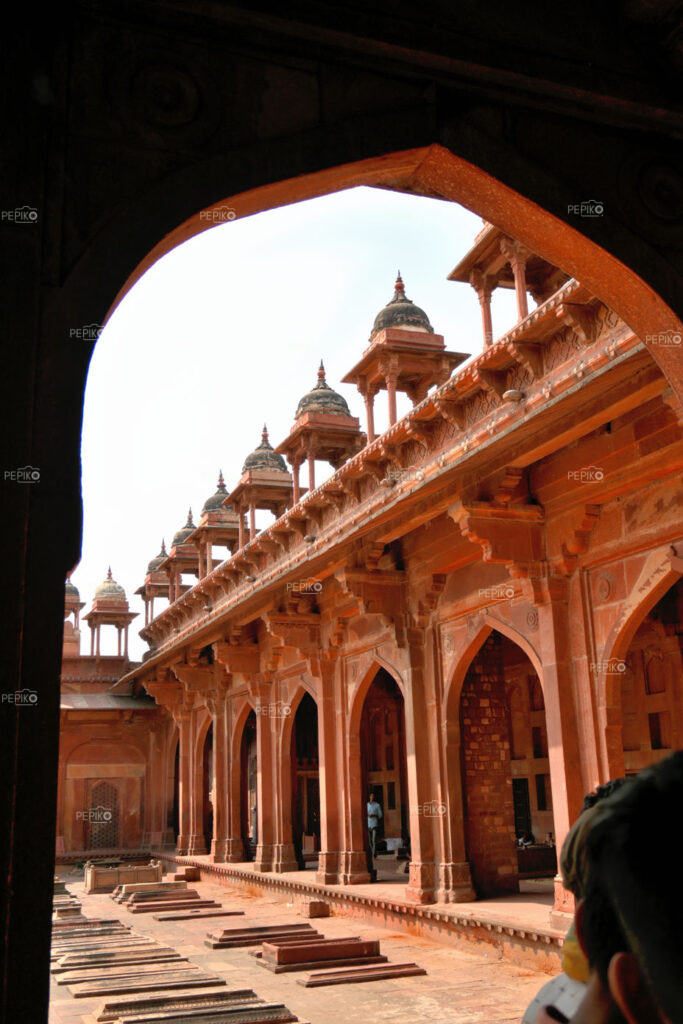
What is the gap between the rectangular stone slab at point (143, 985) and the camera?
28.6ft

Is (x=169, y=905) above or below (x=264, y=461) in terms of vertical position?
below

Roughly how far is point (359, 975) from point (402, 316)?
8.66 meters

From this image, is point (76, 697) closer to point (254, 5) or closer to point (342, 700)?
point (342, 700)

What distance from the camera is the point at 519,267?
10.6 metres

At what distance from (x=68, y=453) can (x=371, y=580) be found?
10.0 metres

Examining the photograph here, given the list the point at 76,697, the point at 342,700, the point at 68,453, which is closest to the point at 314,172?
the point at 68,453

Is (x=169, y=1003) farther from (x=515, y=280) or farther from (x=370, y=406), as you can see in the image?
(x=370, y=406)

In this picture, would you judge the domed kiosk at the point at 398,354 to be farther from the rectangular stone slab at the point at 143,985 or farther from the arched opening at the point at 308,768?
the arched opening at the point at 308,768

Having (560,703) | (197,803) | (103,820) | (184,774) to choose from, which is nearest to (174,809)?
(103,820)

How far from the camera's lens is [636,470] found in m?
8.56

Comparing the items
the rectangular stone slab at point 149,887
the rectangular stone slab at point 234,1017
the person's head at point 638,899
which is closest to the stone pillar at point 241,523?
the rectangular stone slab at point 149,887

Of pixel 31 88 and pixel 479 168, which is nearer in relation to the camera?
pixel 31 88

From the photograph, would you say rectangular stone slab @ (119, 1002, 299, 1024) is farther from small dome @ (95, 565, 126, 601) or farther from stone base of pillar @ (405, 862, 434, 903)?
small dome @ (95, 565, 126, 601)

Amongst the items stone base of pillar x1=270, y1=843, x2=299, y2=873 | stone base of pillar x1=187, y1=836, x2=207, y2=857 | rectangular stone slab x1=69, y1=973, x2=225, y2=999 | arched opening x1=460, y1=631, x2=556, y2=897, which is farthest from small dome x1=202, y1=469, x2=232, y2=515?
rectangular stone slab x1=69, y1=973, x2=225, y2=999
